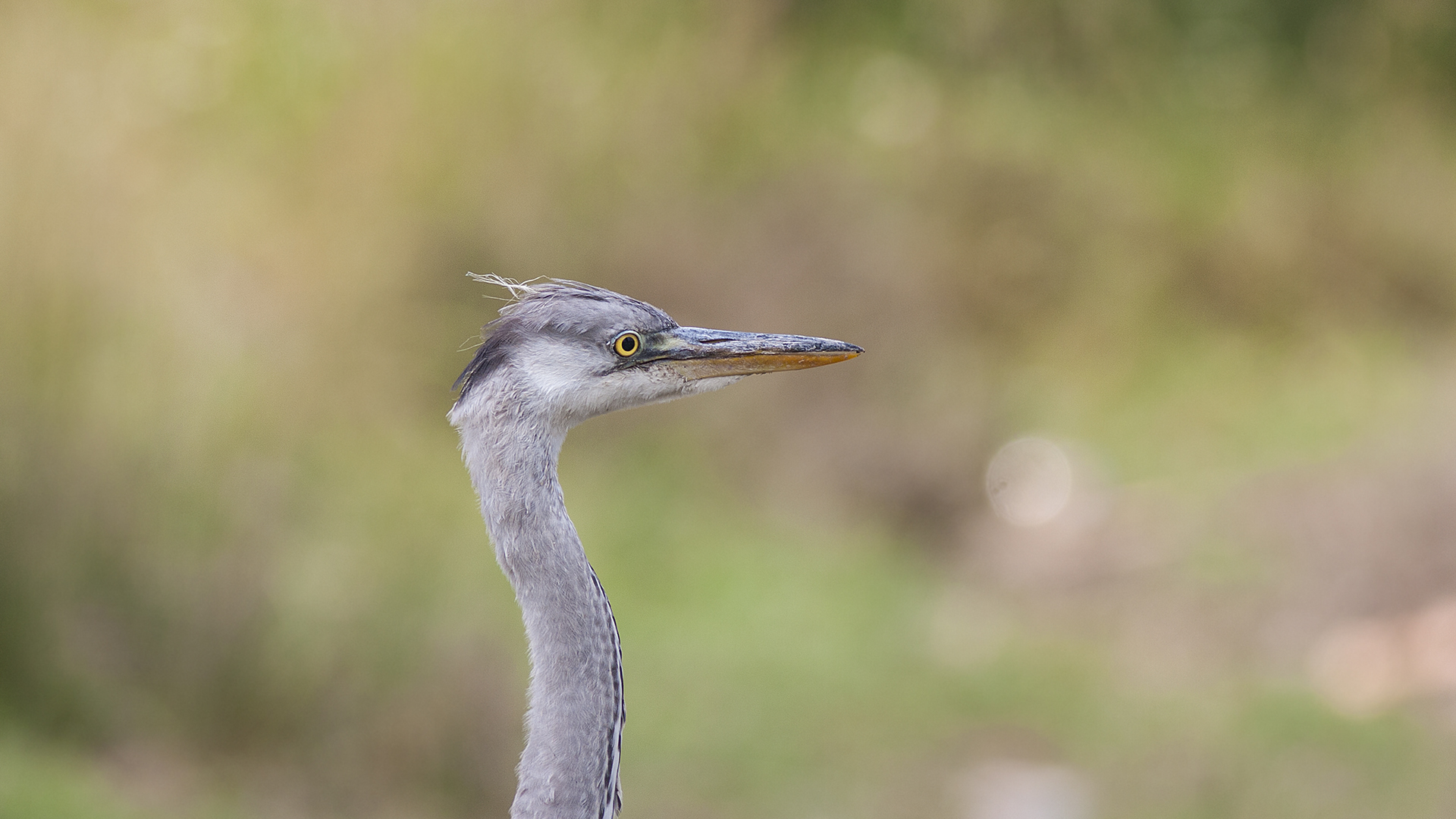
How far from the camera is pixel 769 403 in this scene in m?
8.99

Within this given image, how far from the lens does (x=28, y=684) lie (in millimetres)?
4309

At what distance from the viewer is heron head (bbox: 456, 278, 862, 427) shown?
2.61 meters

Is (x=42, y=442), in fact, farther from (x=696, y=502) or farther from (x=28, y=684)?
(x=696, y=502)

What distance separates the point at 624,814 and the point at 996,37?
7.43m

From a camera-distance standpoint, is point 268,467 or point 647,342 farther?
point 268,467

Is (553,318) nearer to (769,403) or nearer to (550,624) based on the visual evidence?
(550,624)

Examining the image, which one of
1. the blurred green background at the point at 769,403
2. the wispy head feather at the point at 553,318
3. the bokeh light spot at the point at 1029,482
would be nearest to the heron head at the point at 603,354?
the wispy head feather at the point at 553,318

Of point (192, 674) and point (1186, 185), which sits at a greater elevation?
point (1186, 185)

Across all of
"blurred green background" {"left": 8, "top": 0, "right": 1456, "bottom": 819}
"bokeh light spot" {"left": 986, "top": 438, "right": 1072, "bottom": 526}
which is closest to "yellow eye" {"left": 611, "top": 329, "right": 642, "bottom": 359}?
"blurred green background" {"left": 8, "top": 0, "right": 1456, "bottom": 819}

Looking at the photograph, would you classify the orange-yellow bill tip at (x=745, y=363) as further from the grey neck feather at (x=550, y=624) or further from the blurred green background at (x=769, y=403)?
the blurred green background at (x=769, y=403)

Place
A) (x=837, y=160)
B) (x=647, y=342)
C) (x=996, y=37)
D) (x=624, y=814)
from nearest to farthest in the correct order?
(x=647, y=342) < (x=624, y=814) < (x=837, y=160) < (x=996, y=37)

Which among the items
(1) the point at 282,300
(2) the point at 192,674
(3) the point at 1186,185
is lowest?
(2) the point at 192,674

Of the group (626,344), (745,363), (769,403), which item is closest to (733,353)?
(745,363)

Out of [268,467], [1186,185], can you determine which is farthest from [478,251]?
[1186,185]
